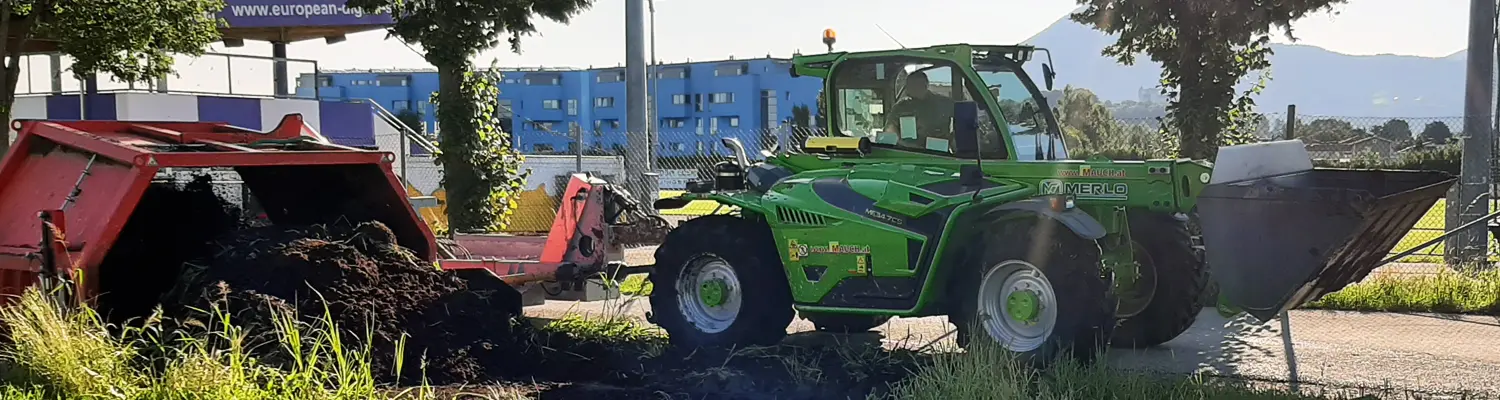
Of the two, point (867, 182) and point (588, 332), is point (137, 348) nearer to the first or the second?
point (588, 332)

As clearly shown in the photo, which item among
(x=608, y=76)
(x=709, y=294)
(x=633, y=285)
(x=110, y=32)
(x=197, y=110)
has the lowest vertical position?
(x=633, y=285)

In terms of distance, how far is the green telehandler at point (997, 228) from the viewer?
691cm

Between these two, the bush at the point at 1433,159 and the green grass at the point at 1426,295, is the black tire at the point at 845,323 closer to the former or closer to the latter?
the green grass at the point at 1426,295

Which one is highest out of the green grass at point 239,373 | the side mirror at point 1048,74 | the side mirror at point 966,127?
the side mirror at point 1048,74

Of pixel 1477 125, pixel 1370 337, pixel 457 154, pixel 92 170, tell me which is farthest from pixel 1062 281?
pixel 457 154

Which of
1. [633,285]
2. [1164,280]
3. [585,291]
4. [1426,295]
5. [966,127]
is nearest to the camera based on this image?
[966,127]

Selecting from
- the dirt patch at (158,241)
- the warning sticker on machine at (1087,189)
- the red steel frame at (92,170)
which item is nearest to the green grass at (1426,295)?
the warning sticker on machine at (1087,189)

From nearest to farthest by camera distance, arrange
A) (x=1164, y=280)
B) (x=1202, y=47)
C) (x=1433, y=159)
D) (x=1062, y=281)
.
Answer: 1. (x=1062, y=281)
2. (x=1164, y=280)
3. (x=1202, y=47)
4. (x=1433, y=159)

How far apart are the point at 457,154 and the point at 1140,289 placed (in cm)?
662

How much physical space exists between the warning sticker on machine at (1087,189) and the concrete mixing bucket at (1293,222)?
0.46 meters

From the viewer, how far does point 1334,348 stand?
8.04 m

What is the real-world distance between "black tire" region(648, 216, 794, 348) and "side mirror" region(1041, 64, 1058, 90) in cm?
216

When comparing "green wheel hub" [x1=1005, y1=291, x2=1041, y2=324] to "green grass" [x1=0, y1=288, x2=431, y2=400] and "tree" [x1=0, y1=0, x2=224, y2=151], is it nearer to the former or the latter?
"green grass" [x1=0, y1=288, x2=431, y2=400]

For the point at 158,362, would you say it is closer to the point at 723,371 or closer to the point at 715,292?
the point at 723,371
